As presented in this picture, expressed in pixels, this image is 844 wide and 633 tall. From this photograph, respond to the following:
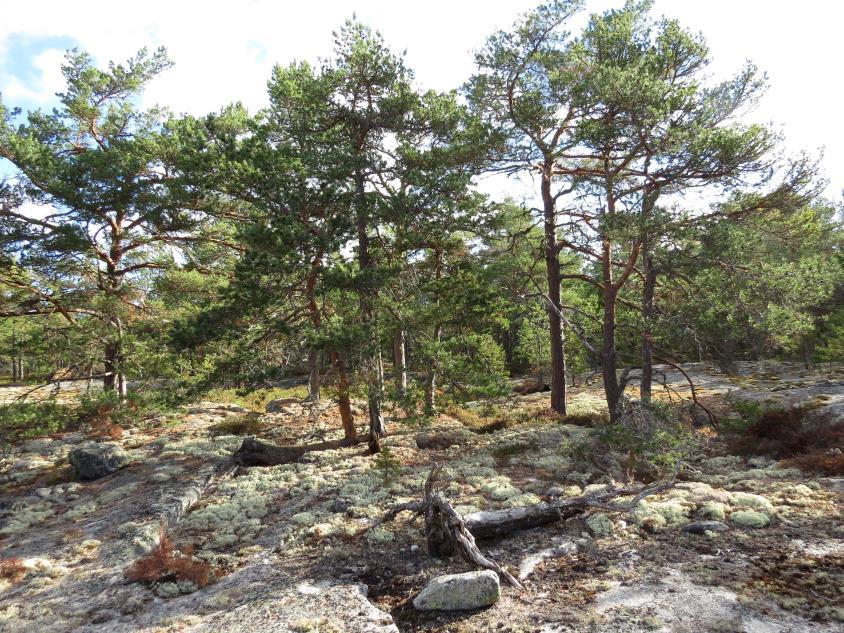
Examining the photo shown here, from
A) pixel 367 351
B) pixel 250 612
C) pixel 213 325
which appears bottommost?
pixel 250 612

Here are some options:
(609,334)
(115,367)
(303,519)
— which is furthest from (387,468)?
(609,334)

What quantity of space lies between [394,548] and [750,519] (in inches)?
244

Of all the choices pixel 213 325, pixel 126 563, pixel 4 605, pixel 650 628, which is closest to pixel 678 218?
pixel 650 628

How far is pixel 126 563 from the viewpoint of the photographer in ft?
26.0

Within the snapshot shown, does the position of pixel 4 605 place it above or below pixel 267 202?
below

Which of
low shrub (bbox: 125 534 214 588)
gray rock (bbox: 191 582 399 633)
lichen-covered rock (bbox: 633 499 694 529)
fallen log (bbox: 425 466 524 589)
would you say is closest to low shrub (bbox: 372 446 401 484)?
fallen log (bbox: 425 466 524 589)

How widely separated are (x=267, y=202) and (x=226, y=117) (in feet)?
21.0

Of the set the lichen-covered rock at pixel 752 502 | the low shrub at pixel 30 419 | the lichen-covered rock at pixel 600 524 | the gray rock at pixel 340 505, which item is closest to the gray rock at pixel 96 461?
the low shrub at pixel 30 419

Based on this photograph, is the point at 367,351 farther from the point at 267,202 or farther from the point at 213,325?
the point at 267,202

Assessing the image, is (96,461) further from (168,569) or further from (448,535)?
(448,535)

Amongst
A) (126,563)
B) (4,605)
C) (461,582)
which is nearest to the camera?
(461,582)

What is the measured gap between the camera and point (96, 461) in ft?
43.9

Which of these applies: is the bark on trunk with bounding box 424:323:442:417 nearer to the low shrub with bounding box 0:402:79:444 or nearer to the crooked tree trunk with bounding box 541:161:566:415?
the crooked tree trunk with bounding box 541:161:566:415

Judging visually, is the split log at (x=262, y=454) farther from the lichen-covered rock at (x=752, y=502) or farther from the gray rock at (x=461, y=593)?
the lichen-covered rock at (x=752, y=502)
